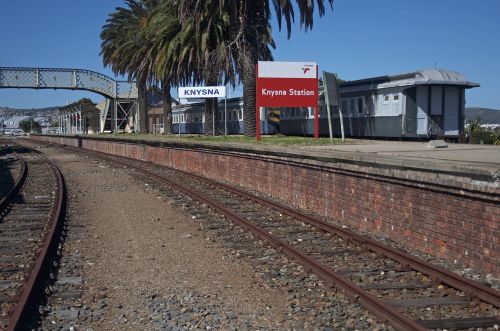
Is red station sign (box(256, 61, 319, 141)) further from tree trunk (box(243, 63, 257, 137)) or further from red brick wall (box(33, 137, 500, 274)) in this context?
red brick wall (box(33, 137, 500, 274))

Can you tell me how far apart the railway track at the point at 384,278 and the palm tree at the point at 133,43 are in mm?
29802

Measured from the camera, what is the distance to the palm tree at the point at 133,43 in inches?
1649

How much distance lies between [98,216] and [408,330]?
891 centimetres

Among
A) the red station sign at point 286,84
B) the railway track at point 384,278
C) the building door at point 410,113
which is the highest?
the red station sign at point 286,84

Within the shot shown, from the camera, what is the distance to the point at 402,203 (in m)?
9.05

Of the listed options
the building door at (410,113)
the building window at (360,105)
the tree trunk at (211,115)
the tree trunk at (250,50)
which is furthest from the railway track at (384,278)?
the tree trunk at (211,115)

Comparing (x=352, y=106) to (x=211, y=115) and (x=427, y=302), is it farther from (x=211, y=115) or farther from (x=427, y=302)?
(x=427, y=302)

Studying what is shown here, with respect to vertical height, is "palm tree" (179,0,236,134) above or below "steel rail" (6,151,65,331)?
above

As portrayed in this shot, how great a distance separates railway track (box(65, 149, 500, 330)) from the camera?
5.68m

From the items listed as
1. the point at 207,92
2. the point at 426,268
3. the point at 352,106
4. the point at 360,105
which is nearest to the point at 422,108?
the point at 360,105

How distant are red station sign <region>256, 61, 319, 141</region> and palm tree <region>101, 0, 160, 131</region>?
1705 centimetres

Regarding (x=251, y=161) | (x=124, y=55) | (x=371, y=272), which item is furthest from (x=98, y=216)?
(x=124, y=55)

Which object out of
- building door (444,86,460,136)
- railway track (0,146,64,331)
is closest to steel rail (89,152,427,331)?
railway track (0,146,64,331)

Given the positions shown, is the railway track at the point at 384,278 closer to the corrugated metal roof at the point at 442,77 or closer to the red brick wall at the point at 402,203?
the red brick wall at the point at 402,203
